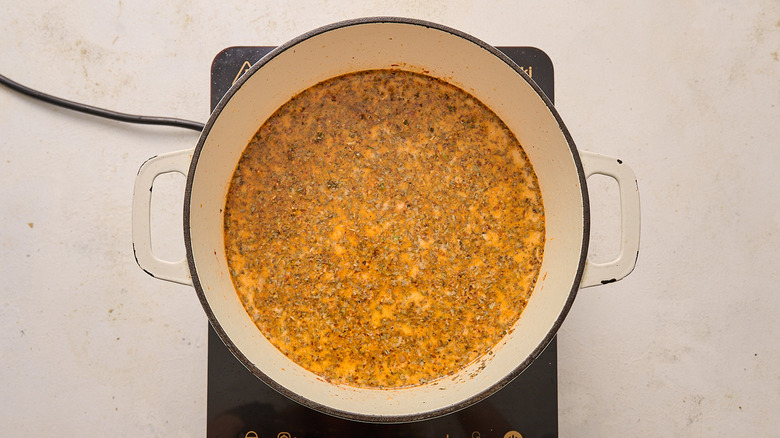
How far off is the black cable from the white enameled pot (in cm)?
18

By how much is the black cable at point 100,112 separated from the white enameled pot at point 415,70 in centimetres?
18

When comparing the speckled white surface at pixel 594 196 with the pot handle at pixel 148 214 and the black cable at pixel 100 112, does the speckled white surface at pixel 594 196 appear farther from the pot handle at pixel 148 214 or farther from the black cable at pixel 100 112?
the pot handle at pixel 148 214

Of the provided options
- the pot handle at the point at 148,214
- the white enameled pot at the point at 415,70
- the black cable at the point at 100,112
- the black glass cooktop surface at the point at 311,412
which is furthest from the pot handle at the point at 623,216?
the black cable at the point at 100,112

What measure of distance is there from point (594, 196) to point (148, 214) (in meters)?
0.76

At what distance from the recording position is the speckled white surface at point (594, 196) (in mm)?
1043

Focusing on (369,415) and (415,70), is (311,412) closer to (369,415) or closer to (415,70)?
(369,415)

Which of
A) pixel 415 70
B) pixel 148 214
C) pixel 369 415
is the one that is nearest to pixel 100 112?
pixel 148 214

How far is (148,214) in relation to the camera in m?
0.79

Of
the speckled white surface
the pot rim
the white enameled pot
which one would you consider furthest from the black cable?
the pot rim

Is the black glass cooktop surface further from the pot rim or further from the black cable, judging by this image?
the black cable

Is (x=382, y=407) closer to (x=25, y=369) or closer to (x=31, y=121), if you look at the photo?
(x=25, y=369)

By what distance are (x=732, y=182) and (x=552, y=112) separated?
0.55m

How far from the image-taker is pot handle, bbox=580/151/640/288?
788mm

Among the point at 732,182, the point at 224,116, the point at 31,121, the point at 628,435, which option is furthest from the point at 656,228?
the point at 31,121
